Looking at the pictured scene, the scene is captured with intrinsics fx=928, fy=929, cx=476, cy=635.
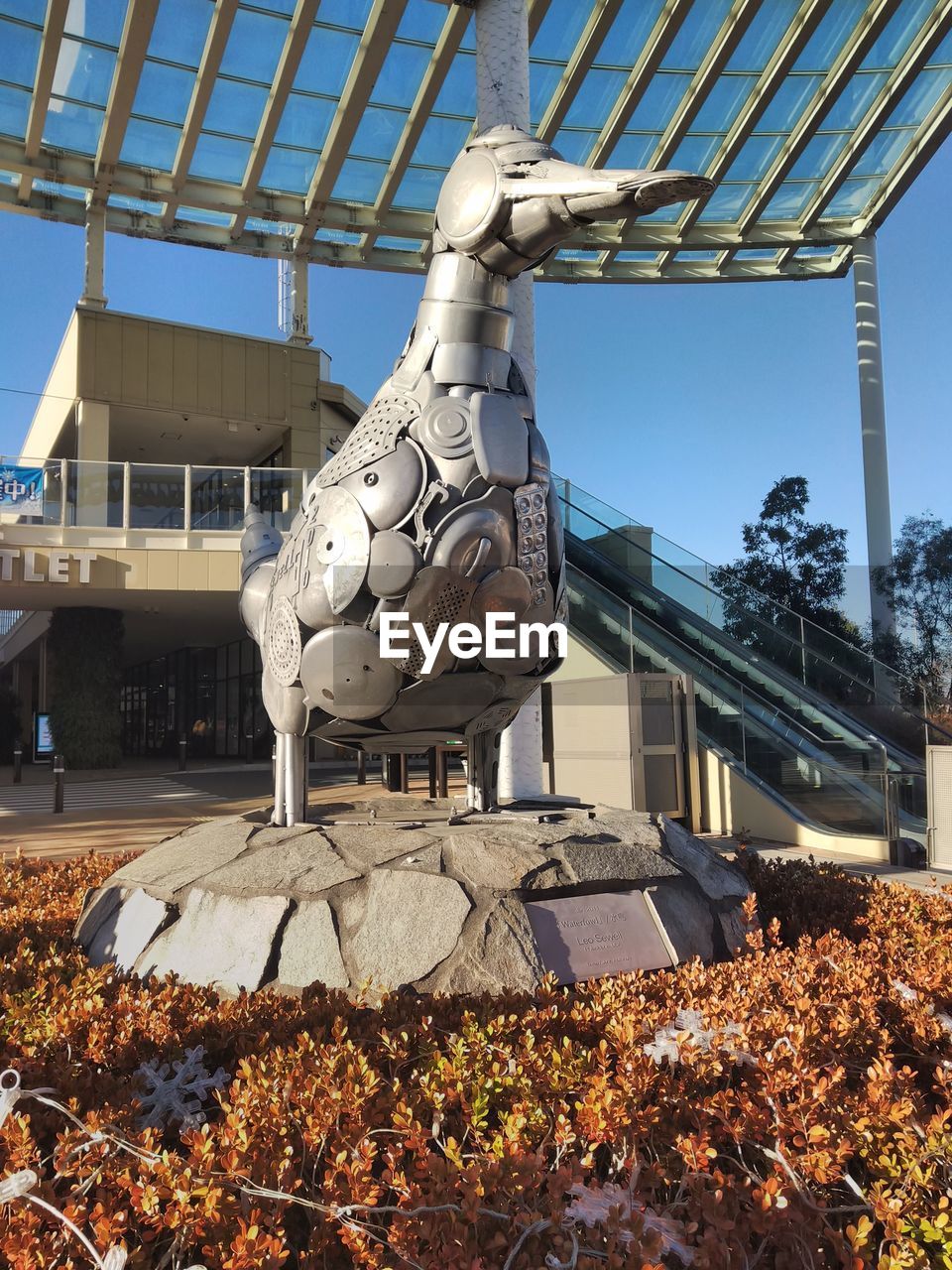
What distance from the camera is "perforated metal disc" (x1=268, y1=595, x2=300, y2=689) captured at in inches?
143

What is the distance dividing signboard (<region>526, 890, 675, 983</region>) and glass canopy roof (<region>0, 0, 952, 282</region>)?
13597mm

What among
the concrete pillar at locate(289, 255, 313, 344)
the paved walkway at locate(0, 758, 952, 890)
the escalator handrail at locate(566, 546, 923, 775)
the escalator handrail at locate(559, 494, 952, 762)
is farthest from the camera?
the concrete pillar at locate(289, 255, 313, 344)

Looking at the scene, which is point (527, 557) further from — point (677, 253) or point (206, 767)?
point (677, 253)

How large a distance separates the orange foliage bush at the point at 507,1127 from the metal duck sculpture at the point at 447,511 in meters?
1.14

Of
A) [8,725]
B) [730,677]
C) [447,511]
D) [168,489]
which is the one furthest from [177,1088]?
[8,725]

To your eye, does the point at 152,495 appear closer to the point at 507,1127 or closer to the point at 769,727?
the point at 769,727

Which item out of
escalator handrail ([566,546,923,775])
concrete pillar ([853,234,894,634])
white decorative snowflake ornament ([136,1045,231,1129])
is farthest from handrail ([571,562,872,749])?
concrete pillar ([853,234,894,634])

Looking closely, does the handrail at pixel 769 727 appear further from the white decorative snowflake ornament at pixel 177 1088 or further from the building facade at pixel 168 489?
the white decorative snowflake ornament at pixel 177 1088

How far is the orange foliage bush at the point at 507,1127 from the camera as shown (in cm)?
178

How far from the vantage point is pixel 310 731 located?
3.78 meters

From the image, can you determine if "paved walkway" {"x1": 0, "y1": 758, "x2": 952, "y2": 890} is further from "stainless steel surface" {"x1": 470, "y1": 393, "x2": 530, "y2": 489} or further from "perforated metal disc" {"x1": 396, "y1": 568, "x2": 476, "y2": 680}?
"stainless steel surface" {"x1": 470, "y1": 393, "x2": 530, "y2": 489}

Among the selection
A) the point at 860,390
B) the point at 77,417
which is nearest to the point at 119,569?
the point at 77,417

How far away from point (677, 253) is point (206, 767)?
54.3ft

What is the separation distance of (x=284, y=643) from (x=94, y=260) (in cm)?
1813
